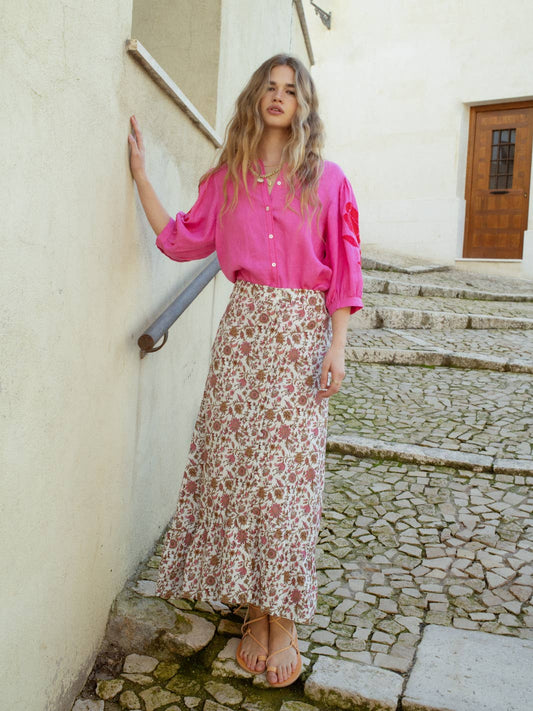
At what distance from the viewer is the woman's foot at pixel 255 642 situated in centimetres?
203

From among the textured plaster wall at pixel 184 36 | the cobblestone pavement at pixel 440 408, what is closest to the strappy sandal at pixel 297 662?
the cobblestone pavement at pixel 440 408

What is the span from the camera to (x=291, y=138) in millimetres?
1989

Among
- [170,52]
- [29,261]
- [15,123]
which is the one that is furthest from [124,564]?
[170,52]

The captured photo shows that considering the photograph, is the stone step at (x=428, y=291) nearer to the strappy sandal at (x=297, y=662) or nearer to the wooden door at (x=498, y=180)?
the wooden door at (x=498, y=180)

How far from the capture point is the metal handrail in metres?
2.13

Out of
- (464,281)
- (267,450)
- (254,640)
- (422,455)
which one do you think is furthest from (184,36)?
(464,281)

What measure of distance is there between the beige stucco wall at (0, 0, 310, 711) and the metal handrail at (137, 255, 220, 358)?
0.20 ft

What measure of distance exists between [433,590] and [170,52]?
8.46 feet

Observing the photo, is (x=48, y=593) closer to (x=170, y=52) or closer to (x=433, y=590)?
(x=433, y=590)

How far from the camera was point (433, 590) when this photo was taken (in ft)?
8.24

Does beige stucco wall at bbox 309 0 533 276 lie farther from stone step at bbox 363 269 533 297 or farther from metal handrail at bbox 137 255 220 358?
metal handrail at bbox 137 255 220 358

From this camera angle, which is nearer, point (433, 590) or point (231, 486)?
point (231, 486)

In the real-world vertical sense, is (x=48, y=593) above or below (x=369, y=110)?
below

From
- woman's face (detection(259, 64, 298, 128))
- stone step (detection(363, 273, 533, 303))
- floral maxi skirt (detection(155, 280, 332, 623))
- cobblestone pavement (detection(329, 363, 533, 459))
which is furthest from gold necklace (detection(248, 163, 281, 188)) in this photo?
stone step (detection(363, 273, 533, 303))
